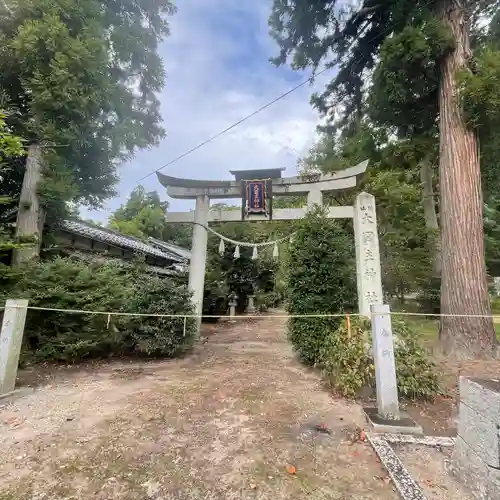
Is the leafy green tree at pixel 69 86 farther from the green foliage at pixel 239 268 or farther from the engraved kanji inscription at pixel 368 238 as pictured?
the engraved kanji inscription at pixel 368 238

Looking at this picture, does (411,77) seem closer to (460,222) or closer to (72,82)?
(460,222)

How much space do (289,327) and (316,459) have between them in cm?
334

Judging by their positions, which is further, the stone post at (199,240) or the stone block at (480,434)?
the stone post at (199,240)

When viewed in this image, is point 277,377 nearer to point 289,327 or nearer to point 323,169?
point 289,327

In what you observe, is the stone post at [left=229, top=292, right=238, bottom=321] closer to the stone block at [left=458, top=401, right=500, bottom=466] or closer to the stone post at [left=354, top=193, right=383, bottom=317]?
the stone post at [left=354, top=193, right=383, bottom=317]

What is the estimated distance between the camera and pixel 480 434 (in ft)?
7.07

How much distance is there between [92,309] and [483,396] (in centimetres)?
575

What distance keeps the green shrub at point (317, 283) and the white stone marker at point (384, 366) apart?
1730 mm

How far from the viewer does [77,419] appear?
327 centimetres

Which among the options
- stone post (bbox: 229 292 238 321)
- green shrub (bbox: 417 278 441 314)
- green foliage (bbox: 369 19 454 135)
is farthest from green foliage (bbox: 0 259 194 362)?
green shrub (bbox: 417 278 441 314)

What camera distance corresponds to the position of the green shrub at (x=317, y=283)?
5367mm

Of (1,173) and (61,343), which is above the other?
(1,173)

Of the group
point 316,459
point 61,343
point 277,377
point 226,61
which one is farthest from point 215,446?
point 226,61

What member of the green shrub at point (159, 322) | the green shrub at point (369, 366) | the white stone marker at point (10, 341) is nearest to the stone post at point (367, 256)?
the green shrub at point (369, 366)
